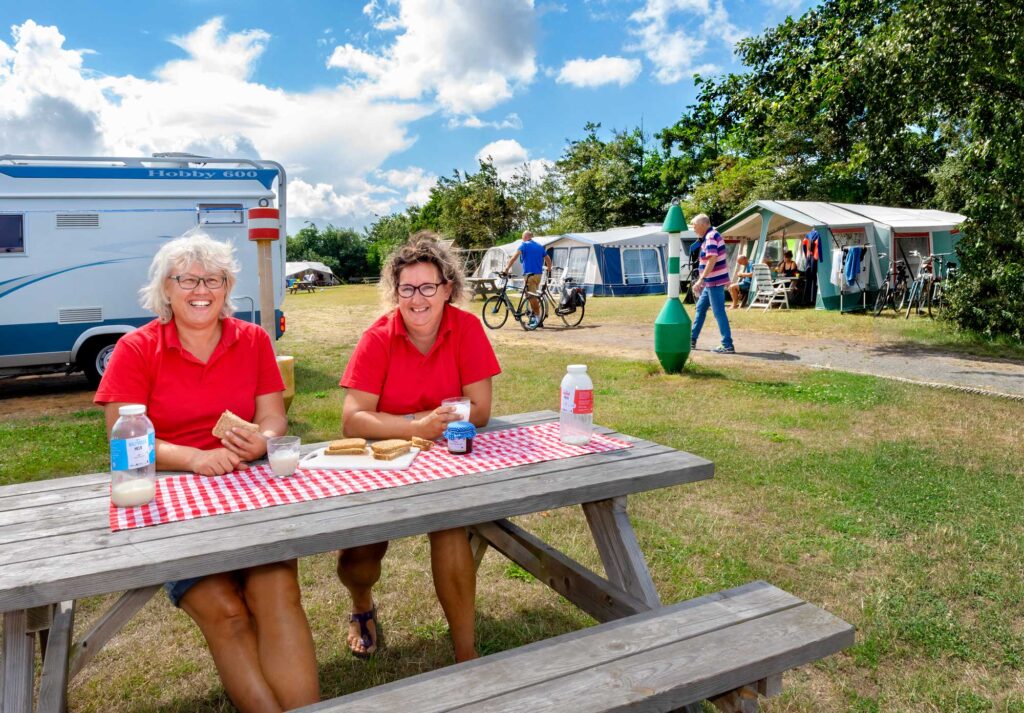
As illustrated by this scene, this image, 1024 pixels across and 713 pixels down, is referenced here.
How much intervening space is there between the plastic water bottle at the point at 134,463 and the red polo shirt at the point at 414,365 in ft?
2.42

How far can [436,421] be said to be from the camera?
2234mm

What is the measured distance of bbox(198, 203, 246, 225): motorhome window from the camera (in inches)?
303

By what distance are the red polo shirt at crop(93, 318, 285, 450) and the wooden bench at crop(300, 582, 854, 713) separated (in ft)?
3.66

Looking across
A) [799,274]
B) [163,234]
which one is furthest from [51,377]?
[799,274]

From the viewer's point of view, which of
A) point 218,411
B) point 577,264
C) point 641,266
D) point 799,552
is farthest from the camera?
point 577,264

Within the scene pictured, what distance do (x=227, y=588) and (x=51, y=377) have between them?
894 cm

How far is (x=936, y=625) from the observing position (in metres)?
2.50

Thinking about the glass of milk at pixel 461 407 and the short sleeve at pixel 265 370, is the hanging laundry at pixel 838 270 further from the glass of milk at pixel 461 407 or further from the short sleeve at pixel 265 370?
the short sleeve at pixel 265 370

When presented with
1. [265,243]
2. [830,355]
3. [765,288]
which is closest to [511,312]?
[830,355]

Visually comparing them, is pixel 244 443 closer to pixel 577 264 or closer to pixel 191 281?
pixel 191 281

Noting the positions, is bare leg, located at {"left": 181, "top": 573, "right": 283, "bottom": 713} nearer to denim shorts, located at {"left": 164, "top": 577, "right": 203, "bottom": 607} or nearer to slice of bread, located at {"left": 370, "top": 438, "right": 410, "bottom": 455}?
denim shorts, located at {"left": 164, "top": 577, "right": 203, "bottom": 607}

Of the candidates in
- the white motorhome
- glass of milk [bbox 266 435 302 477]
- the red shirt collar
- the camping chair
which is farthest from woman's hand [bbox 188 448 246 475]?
the camping chair

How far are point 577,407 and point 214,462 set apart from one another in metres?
1.05

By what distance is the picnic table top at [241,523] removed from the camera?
136 centimetres
